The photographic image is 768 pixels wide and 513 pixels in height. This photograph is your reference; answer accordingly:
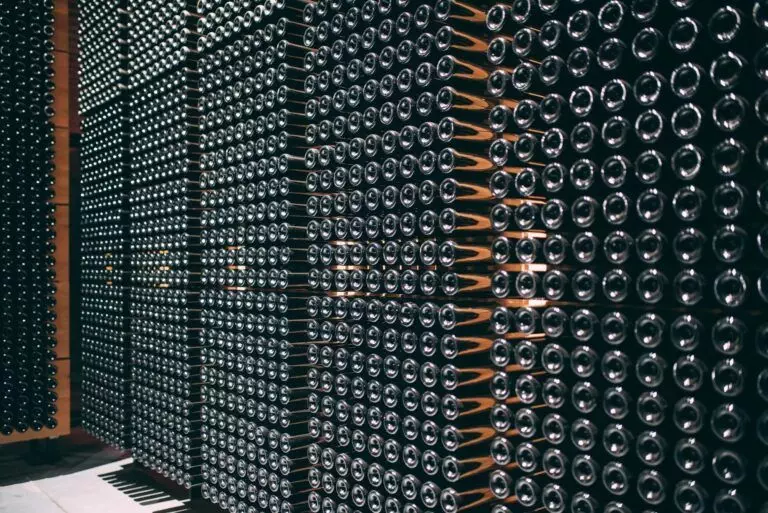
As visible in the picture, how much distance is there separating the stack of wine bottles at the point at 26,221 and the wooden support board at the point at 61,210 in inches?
2.4

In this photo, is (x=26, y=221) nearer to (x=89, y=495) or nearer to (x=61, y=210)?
(x=61, y=210)

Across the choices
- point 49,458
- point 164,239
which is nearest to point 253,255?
point 164,239

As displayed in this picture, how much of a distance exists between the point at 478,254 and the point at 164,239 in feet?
11.1

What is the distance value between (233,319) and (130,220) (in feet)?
6.86

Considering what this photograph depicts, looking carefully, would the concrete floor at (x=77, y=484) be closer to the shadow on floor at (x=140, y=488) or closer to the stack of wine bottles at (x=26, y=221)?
the shadow on floor at (x=140, y=488)

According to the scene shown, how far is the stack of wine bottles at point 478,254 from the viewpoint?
71.8 inches

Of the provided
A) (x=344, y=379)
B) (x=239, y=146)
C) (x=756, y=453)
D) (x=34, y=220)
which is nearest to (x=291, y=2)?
(x=239, y=146)

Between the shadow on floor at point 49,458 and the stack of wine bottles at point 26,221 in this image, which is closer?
the shadow on floor at point 49,458

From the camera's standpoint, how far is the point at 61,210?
251 inches

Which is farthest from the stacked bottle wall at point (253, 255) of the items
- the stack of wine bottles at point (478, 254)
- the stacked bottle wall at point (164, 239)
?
the stacked bottle wall at point (164, 239)

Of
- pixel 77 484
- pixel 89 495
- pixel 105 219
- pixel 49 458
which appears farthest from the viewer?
pixel 105 219

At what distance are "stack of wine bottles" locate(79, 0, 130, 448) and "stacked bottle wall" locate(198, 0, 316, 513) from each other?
66.0 inches

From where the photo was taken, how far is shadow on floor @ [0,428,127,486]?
227 inches

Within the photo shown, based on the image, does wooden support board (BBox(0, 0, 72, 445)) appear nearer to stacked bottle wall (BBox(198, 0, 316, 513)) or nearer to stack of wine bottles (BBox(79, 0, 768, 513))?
stack of wine bottles (BBox(79, 0, 768, 513))
